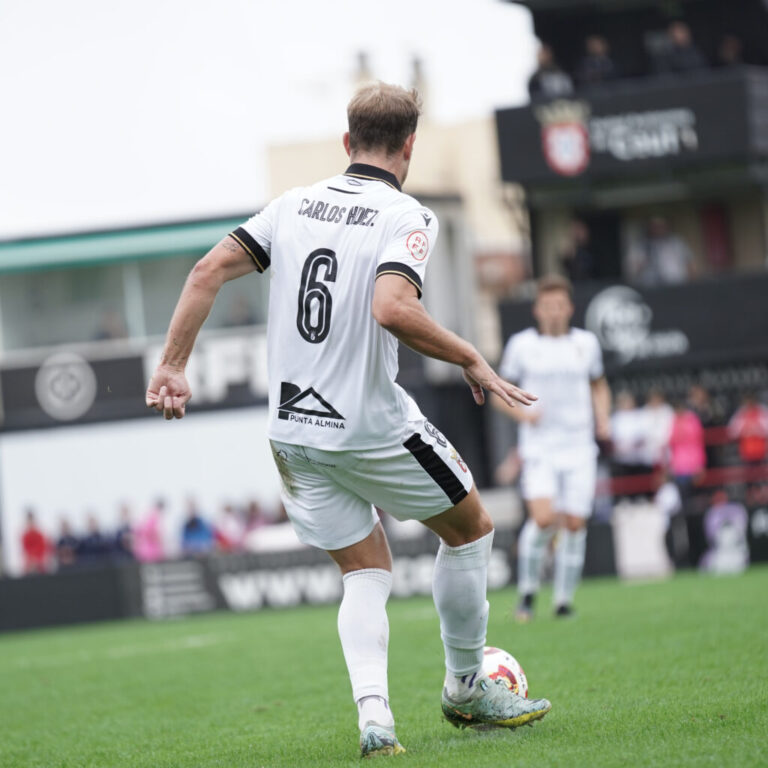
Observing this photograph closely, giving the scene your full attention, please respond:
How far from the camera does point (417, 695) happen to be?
744cm

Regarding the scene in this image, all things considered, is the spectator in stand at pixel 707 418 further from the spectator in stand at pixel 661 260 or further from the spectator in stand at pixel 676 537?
the spectator in stand at pixel 661 260

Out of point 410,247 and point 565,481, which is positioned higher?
point 410,247

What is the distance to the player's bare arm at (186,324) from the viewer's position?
5.30 metres

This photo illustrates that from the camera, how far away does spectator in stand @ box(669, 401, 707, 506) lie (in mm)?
20000

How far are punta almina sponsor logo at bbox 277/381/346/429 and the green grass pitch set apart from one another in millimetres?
1182

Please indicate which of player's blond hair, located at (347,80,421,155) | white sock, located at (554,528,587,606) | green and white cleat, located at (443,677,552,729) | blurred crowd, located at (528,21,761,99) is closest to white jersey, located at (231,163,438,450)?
player's blond hair, located at (347,80,421,155)

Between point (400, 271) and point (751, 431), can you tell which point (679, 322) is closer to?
point (751, 431)

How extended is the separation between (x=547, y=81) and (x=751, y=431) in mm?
8555

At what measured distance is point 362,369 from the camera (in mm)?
5250

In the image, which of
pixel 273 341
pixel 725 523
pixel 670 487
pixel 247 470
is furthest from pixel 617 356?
pixel 273 341

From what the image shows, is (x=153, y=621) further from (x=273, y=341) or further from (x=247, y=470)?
(x=273, y=341)

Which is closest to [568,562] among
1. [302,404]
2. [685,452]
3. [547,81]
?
[302,404]

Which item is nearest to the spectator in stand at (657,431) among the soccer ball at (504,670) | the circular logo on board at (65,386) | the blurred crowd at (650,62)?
the blurred crowd at (650,62)

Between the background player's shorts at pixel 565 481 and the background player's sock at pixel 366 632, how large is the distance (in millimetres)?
5862
